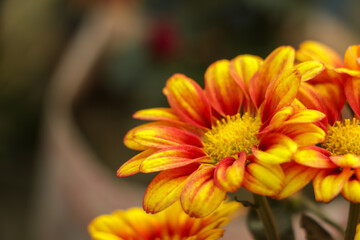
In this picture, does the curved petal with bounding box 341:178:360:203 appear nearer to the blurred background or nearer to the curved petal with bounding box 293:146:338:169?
the curved petal with bounding box 293:146:338:169

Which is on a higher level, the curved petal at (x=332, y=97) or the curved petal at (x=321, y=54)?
the curved petal at (x=321, y=54)

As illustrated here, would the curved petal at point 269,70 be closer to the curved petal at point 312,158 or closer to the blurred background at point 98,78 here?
the curved petal at point 312,158

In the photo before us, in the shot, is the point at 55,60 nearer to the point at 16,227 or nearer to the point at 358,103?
the point at 16,227

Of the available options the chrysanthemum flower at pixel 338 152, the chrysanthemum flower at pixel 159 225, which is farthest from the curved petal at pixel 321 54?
the chrysanthemum flower at pixel 159 225

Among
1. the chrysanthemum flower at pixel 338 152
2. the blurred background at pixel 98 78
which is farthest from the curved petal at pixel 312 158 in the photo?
the blurred background at pixel 98 78

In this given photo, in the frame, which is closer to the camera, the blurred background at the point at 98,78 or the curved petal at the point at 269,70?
the curved petal at the point at 269,70

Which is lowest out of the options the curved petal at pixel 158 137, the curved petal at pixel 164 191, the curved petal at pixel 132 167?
the curved petal at pixel 164 191

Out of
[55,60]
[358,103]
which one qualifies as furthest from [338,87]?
[55,60]

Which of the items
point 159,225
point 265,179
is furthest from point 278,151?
point 159,225

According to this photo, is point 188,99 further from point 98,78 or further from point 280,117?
point 98,78
